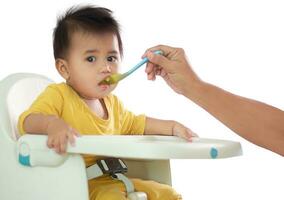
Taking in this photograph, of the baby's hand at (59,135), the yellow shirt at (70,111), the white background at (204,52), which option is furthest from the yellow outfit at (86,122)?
the white background at (204,52)

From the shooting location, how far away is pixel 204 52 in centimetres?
176

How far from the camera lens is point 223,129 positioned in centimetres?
182

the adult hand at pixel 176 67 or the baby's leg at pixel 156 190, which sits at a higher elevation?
the adult hand at pixel 176 67

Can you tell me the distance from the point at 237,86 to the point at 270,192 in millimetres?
366

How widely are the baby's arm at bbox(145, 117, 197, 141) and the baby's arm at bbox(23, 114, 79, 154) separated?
0.88 ft

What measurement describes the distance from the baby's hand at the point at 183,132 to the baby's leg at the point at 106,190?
17 centimetres

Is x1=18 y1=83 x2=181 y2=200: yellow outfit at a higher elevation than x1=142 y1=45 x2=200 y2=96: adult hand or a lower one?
lower

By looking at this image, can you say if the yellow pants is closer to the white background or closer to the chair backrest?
the chair backrest

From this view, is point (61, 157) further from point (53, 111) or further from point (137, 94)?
point (137, 94)

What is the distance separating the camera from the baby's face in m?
1.15

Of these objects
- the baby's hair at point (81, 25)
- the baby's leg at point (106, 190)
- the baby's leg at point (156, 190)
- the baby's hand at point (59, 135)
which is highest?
the baby's hair at point (81, 25)

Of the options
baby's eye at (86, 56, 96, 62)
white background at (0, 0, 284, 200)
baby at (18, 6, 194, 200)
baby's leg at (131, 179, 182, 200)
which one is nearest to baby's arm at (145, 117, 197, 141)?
baby at (18, 6, 194, 200)

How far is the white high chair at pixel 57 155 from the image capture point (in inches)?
35.7

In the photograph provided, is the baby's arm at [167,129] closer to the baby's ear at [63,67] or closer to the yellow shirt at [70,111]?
the yellow shirt at [70,111]
